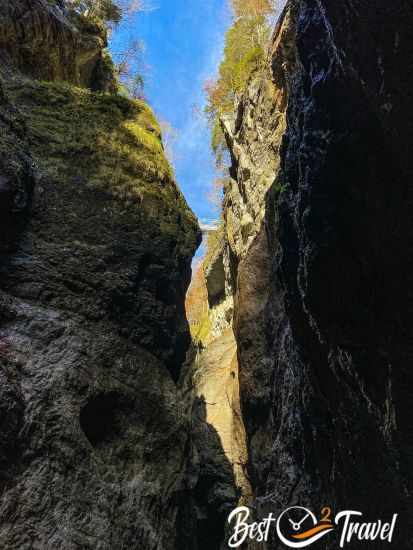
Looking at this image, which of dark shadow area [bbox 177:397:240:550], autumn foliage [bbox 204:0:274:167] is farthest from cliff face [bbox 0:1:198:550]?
autumn foliage [bbox 204:0:274:167]

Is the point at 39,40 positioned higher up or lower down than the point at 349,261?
higher up

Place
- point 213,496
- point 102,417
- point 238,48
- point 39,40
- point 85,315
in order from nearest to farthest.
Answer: point 102,417, point 85,315, point 39,40, point 213,496, point 238,48

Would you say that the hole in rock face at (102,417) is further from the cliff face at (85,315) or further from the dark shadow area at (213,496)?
the dark shadow area at (213,496)

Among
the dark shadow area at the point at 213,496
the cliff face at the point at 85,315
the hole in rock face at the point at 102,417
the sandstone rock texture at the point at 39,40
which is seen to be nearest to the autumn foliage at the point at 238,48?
the sandstone rock texture at the point at 39,40

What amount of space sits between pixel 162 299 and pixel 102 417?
82.6 inches

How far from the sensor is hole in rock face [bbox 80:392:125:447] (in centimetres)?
495

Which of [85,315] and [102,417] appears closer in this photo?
[102,417]

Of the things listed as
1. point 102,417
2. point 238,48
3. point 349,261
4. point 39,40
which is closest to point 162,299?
point 102,417

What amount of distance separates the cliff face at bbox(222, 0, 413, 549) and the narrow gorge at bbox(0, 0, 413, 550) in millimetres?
23

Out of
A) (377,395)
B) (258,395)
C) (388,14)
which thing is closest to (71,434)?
(377,395)

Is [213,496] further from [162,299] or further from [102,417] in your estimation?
[102,417]

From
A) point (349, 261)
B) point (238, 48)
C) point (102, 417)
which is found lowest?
point (102, 417)

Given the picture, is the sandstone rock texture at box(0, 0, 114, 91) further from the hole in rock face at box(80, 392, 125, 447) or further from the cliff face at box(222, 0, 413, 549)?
the hole in rock face at box(80, 392, 125, 447)

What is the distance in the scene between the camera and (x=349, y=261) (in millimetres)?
4590
